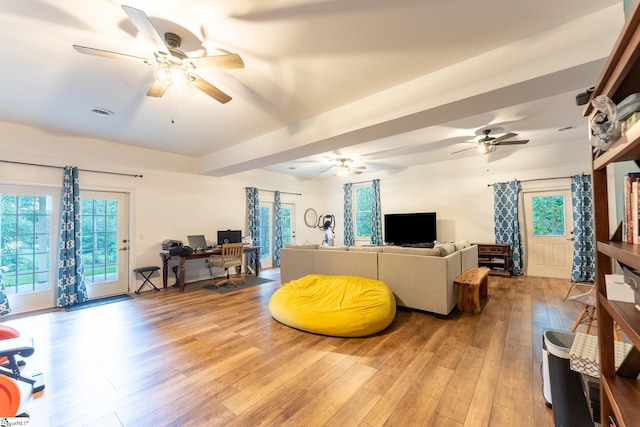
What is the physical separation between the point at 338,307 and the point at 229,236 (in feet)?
13.2

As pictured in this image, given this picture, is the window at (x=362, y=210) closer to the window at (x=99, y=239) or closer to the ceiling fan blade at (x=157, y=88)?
the window at (x=99, y=239)

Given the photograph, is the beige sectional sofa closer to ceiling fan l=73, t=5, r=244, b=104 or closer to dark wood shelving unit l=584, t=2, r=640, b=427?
dark wood shelving unit l=584, t=2, r=640, b=427

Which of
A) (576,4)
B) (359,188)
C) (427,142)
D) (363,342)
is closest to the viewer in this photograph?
(576,4)

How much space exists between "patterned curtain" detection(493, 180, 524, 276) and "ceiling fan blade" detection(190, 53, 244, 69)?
20.2ft

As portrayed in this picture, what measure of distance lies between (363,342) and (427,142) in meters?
3.77

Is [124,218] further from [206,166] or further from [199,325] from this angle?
[199,325]

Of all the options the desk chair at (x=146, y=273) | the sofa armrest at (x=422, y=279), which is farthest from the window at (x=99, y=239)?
the sofa armrest at (x=422, y=279)

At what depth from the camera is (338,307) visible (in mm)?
3188

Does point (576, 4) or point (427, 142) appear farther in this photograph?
point (427, 142)

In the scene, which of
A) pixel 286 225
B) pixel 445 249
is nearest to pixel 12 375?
pixel 445 249

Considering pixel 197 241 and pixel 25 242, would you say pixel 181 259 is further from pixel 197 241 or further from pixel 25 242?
pixel 25 242

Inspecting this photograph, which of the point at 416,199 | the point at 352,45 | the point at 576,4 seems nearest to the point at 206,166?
the point at 352,45

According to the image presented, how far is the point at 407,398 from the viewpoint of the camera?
198cm

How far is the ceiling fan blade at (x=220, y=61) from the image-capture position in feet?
6.62
